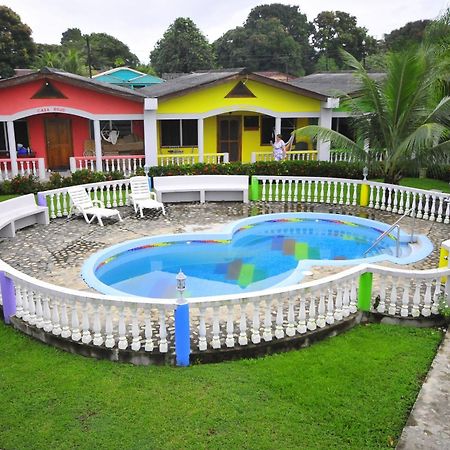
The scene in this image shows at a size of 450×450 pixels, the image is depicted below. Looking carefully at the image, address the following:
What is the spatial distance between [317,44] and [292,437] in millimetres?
79561

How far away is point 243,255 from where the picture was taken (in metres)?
12.7

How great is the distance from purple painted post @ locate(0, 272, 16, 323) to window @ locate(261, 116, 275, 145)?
1880cm

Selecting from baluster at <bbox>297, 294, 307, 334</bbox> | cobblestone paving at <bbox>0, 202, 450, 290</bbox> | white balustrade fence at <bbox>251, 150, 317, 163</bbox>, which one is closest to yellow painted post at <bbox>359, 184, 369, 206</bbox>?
cobblestone paving at <bbox>0, 202, 450, 290</bbox>

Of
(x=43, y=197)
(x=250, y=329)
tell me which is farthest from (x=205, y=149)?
(x=250, y=329)

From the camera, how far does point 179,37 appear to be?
5931 centimetres

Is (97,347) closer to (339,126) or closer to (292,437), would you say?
(292,437)

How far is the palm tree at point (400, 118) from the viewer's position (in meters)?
14.0

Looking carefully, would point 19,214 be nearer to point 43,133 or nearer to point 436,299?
point 436,299

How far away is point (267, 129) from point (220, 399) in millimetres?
20417

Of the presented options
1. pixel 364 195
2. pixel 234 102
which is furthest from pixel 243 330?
pixel 234 102

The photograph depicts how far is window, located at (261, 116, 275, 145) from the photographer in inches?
974

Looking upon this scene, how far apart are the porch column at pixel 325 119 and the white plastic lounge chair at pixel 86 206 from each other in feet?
37.9

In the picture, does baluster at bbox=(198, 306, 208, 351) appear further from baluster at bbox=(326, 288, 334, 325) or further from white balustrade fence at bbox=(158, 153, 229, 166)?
white balustrade fence at bbox=(158, 153, 229, 166)

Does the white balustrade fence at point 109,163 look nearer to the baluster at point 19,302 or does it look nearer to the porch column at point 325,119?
the porch column at point 325,119
